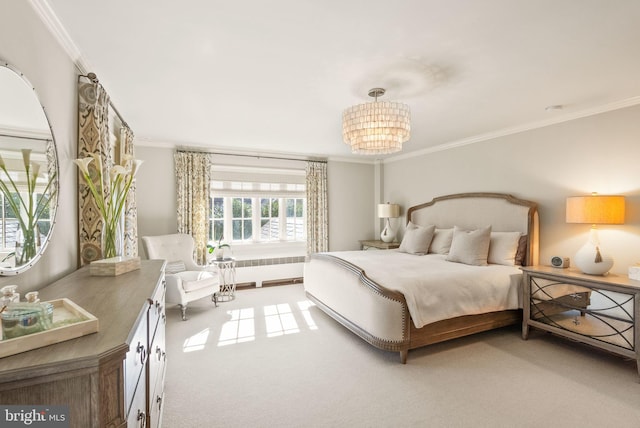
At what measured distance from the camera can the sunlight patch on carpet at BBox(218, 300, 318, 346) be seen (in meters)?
3.32

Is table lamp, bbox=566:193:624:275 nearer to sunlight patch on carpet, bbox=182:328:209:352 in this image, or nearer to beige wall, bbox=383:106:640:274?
beige wall, bbox=383:106:640:274

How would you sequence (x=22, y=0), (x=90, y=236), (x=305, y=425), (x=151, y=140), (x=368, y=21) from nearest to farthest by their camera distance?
(x=22, y=0) → (x=368, y=21) → (x=305, y=425) → (x=90, y=236) → (x=151, y=140)

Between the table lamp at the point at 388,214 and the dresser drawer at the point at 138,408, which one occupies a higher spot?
the table lamp at the point at 388,214

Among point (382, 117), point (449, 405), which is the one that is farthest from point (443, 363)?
point (382, 117)

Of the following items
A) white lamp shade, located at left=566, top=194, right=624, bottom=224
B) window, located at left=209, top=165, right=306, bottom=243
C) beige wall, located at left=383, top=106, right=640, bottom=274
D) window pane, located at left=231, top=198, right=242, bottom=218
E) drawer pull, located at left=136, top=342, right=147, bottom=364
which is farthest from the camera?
window pane, located at left=231, top=198, right=242, bottom=218

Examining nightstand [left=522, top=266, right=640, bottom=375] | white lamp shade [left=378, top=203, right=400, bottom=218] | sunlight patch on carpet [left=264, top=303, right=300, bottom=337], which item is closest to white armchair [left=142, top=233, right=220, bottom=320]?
sunlight patch on carpet [left=264, top=303, right=300, bottom=337]

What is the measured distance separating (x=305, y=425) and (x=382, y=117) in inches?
89.8

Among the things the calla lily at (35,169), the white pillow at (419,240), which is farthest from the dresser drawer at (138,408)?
the white pillow at (419,240)

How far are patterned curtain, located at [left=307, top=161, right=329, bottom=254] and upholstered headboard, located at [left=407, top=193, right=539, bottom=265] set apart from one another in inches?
64.5

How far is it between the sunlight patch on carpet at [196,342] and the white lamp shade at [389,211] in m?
3.63

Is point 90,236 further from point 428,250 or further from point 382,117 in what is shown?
point 428,250

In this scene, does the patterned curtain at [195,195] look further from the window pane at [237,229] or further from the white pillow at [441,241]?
the white pillow at [441,241]

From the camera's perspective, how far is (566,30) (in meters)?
1.86

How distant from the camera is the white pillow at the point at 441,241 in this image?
4431 millimetres
